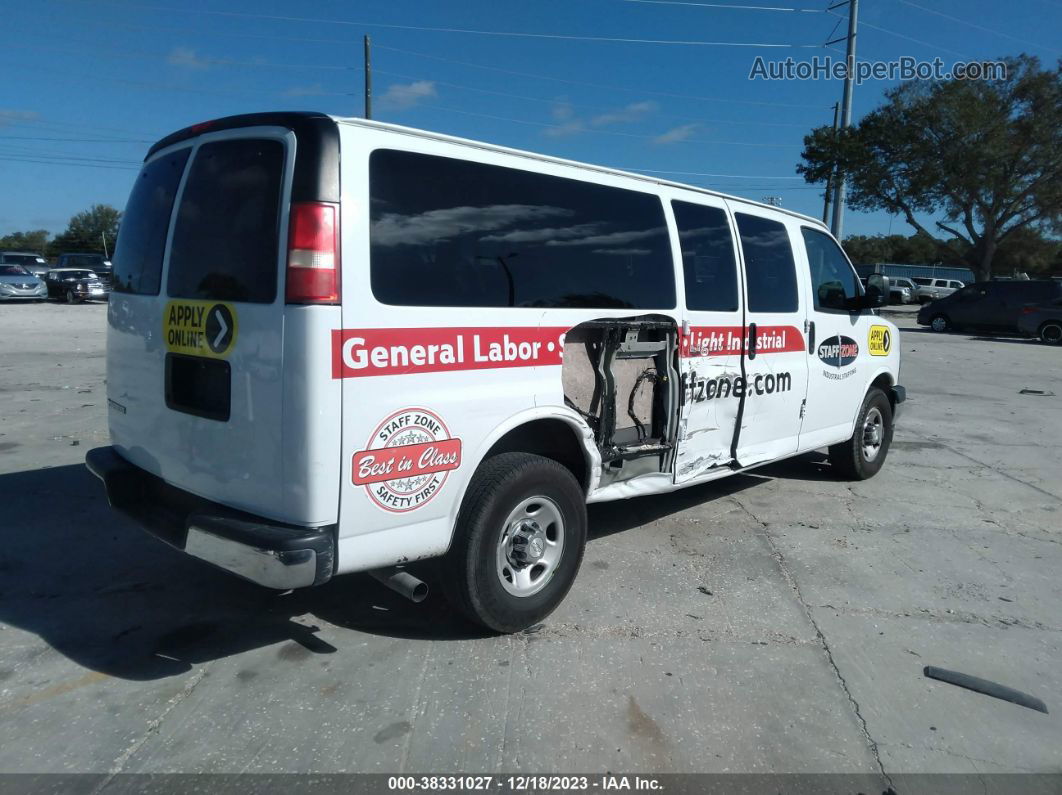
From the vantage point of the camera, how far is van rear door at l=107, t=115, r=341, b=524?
9.81 ft

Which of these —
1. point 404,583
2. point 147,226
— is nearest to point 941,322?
point 404,583

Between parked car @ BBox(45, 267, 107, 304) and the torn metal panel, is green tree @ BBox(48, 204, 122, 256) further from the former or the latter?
the torn metal panel

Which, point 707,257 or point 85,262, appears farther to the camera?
point 85,262

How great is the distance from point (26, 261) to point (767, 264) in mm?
35123

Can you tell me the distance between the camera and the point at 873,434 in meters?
7.13

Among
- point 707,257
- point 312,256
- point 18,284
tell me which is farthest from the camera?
point 18,284

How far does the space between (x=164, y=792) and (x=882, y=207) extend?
4228 cm

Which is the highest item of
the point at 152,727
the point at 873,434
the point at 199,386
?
the point at 199,386

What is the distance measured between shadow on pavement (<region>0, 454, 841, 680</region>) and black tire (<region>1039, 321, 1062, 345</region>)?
24159 mm

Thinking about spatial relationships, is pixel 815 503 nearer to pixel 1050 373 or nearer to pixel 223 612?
pixel 223 612

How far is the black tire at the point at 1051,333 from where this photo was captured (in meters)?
23.7

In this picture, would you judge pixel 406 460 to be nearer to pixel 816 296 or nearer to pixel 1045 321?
pixel 816 296

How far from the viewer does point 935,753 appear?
3098 millimetres

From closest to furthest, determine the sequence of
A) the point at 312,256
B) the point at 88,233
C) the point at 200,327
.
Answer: the point at 312,256 → the point at 200,327 → the point at 88,233
